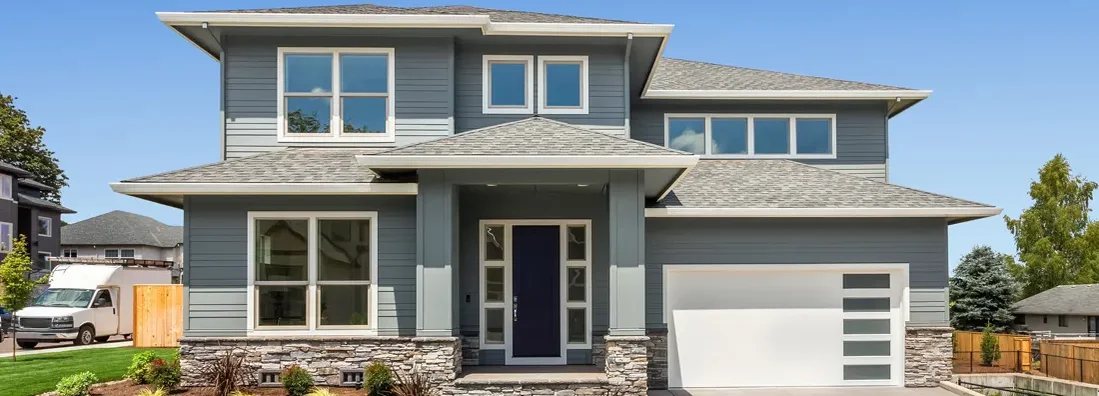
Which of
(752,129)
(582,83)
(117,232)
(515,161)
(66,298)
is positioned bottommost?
(66,298)

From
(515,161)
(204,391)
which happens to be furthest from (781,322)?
(204,391)

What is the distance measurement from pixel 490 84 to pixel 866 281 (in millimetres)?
6709

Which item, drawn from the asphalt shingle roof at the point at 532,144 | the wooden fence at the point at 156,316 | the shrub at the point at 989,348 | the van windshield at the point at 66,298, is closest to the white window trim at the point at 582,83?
the asphalt shingle roof at the point at 532,144

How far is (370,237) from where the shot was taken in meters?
12.7

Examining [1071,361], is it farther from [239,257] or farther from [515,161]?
[239,257]

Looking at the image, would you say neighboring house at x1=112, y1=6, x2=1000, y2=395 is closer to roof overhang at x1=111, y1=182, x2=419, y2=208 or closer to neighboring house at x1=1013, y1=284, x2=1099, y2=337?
roof overhang at x1=111, y1=182, x2=419, y2=208

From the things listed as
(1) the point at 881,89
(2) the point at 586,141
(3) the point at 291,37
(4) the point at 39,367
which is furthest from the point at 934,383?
(4) the point at 39,367

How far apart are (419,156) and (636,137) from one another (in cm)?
604

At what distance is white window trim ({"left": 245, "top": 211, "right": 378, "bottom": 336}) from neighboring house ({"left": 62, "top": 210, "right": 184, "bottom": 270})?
1646 inches

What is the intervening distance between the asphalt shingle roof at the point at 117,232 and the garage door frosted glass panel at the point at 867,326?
4694 centimetres

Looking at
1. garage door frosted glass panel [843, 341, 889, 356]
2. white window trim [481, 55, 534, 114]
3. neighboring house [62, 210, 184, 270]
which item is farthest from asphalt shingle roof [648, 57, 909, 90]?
neighboring house [62, 210, 184, 270]

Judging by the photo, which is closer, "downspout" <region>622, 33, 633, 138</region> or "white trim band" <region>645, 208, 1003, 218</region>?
"white trim band" <region>645, 208, 1003, 218</region>

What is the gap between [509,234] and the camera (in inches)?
546

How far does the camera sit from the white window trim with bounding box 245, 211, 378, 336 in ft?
41.3
